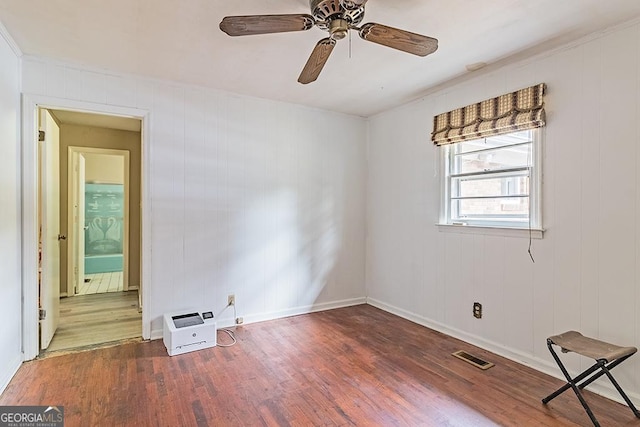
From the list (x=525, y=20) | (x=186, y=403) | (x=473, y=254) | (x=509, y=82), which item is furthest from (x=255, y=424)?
(x=509, y=82)

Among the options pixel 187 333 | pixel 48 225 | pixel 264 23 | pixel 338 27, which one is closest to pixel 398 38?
pixel 338 27

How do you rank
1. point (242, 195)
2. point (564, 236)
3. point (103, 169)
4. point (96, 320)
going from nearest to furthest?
point (564, 236) < point (242, 195) < point (96, 320) < point (103, 169)

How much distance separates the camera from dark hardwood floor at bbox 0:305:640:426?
2.08 metres

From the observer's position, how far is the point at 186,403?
2207mm

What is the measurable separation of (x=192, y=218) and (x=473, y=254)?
2.68 m

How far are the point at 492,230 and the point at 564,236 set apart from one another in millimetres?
557

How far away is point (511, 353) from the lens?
2869 millimetres

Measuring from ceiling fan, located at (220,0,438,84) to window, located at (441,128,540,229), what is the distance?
137cm

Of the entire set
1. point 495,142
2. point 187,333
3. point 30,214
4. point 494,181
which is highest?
point 495,142

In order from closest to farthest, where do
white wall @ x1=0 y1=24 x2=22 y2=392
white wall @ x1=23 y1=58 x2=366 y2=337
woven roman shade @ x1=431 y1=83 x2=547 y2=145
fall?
white wall @ x1=0 y1=24 x2=22 y2=392, woven roman shade @ x1=431 y1=83 x2=547 y2=145, white wall @ x1=23 y1=58 x2=366 y2=337

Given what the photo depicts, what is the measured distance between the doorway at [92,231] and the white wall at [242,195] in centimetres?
67

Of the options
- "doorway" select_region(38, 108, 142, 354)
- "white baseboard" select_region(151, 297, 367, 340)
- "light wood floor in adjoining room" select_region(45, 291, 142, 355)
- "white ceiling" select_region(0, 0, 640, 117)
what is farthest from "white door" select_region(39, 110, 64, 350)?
"white baseboard" select_region(151, 297, 367, 340)

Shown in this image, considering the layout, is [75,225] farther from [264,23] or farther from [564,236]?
[564,236]

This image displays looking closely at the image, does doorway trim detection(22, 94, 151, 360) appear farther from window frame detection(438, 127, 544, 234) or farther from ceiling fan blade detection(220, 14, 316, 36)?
window frame detection(438, 127, 544, 234)
